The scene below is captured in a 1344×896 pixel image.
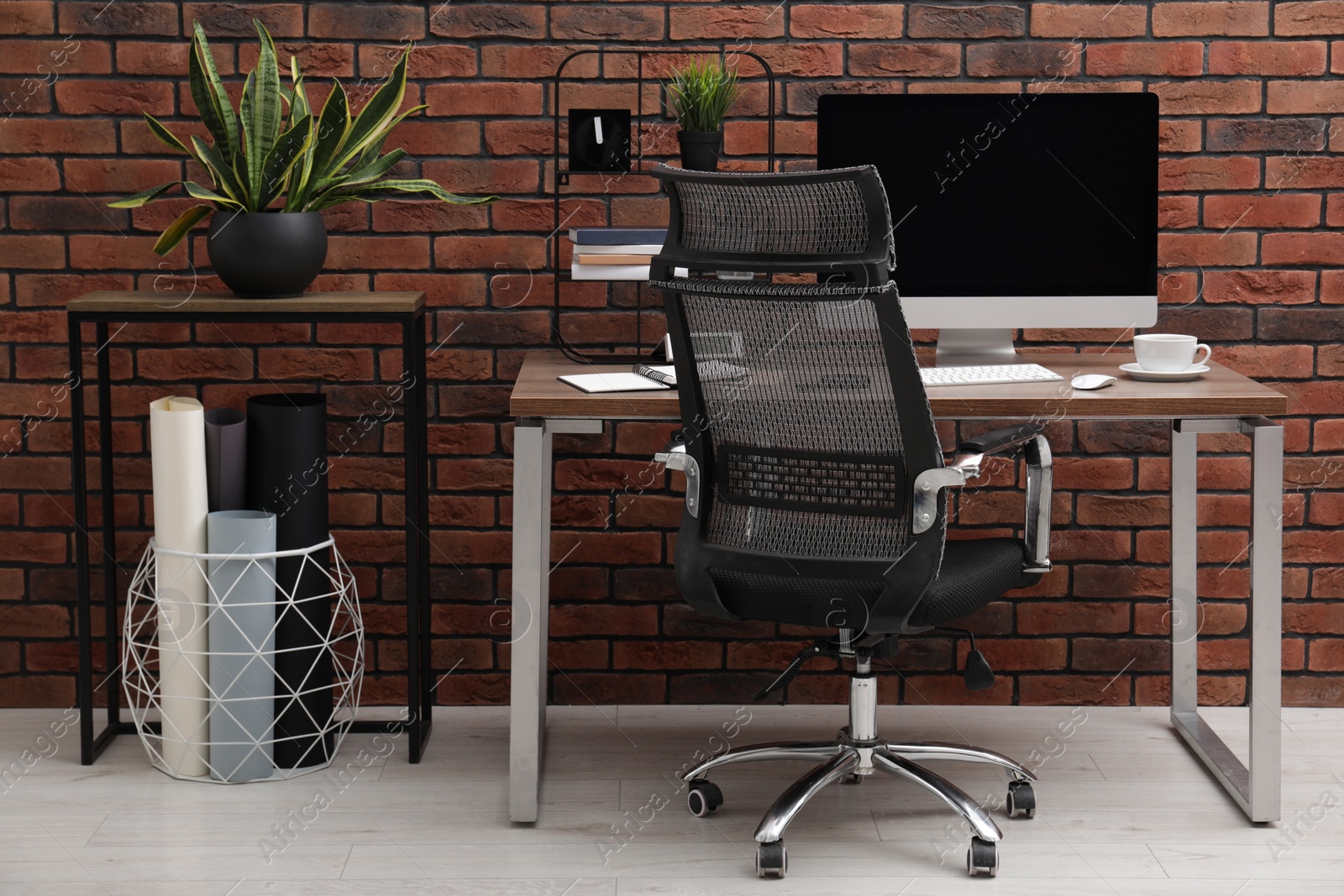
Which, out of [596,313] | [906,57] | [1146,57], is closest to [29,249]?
[596,313]

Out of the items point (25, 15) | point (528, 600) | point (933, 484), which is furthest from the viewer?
point (25, 15)

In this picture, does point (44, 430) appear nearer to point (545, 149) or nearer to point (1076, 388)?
point (545, 149)

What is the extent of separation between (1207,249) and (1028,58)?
0.58 metres

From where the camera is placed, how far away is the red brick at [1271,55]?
9.74ft

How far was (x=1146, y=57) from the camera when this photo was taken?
297cm

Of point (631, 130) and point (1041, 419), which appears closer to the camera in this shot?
point (1041, 419)

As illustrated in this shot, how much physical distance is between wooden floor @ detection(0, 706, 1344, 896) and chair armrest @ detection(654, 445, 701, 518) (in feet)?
2.03

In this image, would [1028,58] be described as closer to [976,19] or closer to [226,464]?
[976,19]

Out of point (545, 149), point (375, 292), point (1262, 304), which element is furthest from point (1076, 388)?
point (375, 292)

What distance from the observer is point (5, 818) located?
8.38 ft

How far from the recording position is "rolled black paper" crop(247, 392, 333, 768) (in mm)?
2748

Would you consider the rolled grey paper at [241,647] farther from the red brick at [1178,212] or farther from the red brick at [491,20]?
the red brick at [1178,212]

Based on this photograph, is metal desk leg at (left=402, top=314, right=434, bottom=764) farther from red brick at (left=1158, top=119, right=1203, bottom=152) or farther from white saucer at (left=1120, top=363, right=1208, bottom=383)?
red brick at (left=1158, top=119, right=1203, bottom=152)

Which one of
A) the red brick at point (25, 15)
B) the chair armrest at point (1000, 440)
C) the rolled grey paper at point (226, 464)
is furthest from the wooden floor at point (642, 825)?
the red brick at point (25, 15)
